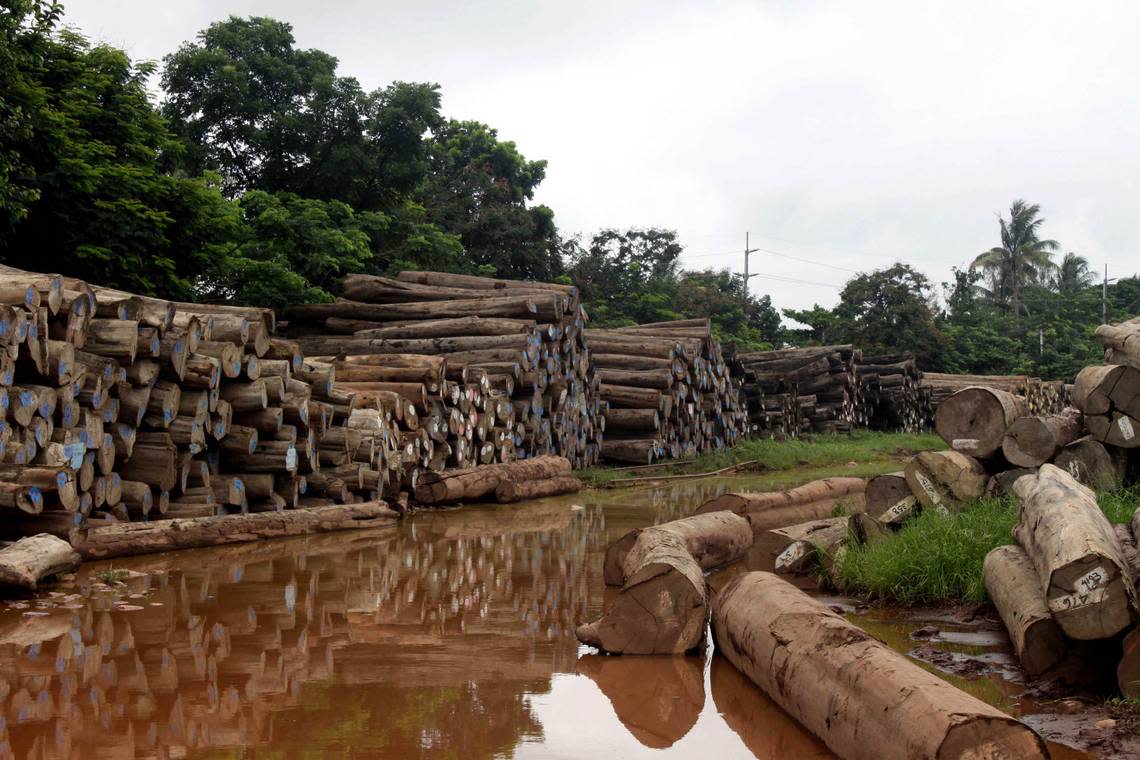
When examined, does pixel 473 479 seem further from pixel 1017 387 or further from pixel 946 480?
pixel 1017 387

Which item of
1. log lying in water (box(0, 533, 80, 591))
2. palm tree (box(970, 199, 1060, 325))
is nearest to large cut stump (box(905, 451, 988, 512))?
log lying in water (box(0, 533, 80, 591))

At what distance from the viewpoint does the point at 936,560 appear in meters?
7.02

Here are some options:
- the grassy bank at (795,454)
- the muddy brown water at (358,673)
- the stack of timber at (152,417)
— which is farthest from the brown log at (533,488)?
the muddy brown water at (358,673)

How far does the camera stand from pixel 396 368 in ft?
46.8

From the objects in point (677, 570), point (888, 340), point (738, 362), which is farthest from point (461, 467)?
point (888, 340)

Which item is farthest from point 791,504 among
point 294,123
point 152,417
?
point 294,123

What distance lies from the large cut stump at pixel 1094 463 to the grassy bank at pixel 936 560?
0.62 metres

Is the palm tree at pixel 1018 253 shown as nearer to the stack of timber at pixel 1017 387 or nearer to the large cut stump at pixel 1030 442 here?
the stack of timber at pixel 1017 387

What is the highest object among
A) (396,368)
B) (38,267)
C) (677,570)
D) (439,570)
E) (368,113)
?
(368,113)

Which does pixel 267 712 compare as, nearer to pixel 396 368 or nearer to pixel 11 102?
pixel 396 368

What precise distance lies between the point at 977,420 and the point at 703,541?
2451 millimetres

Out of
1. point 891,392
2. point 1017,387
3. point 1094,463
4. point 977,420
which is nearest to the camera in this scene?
point 1094,463

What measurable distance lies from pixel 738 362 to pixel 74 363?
19.3 metres

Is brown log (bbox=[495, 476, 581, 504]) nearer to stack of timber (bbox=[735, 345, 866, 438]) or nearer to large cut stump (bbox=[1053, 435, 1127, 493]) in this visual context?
large cut stump (bbox=[1053, 435, 1127, 493])
